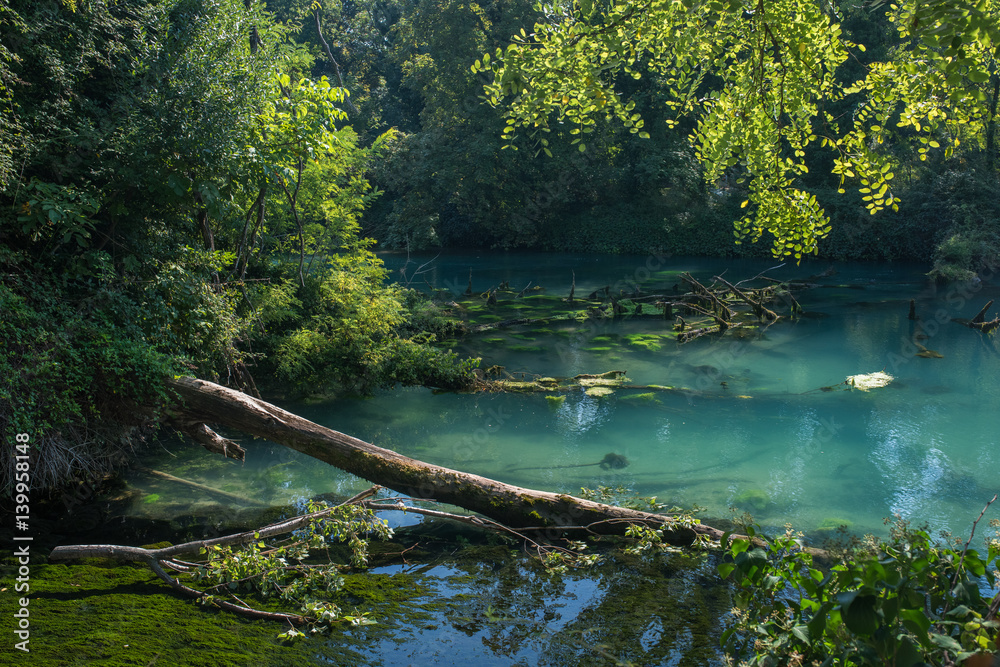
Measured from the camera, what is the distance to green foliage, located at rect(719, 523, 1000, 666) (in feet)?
7.21

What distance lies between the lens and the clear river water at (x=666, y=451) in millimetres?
4285

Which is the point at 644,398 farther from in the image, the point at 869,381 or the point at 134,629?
the point at 134,629

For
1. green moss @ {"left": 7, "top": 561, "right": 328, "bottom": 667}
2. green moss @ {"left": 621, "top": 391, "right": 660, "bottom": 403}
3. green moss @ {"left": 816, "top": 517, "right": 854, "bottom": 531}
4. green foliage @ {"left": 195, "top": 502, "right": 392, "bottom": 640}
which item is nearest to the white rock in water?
green moss @ {"left": 621, "top": 391, "right": 660, "bottom": 403}

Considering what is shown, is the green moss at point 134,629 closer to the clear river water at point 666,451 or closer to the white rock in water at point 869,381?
the clear river water at point 666,451

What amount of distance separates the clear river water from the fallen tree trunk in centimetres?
48

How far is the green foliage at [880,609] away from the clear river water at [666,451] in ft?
4.18

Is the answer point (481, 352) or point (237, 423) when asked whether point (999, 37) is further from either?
point (481, 352)

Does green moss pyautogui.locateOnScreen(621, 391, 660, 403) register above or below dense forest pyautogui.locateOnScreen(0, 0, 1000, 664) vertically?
below

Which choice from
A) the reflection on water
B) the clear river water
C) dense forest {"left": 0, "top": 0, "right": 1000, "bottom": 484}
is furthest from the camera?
the reflection on water

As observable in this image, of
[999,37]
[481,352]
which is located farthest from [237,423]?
[481,352]

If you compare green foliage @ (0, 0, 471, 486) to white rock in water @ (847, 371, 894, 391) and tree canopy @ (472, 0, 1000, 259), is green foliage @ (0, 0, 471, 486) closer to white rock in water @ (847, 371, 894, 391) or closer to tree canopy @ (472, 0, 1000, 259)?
tree canopy @ (472, 0, 1000, 259)

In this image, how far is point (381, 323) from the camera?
10.1 meters

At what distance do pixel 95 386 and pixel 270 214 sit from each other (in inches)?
A: 200

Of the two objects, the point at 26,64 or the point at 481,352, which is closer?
the point at 26,64
